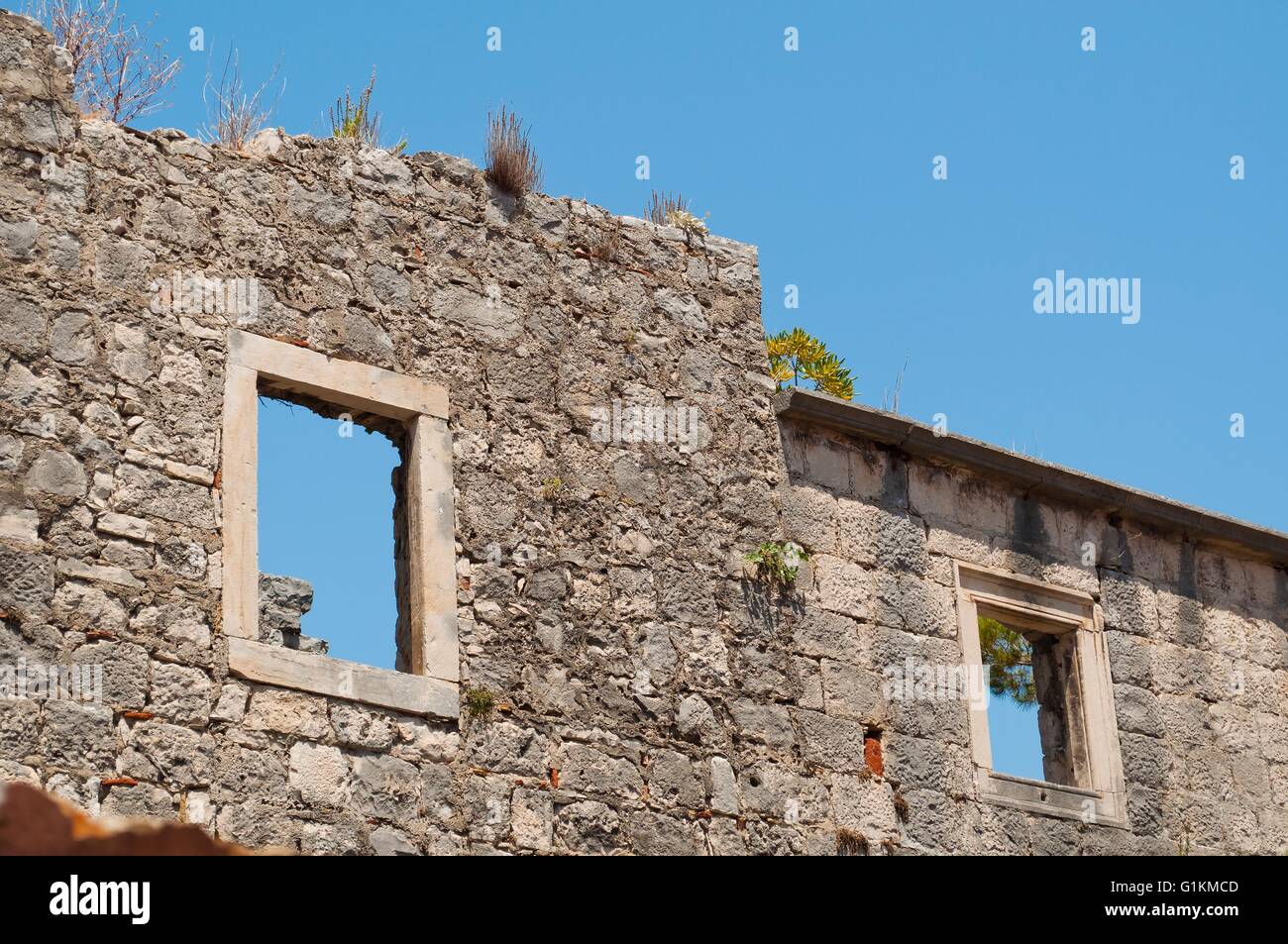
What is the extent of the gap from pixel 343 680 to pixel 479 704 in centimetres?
68

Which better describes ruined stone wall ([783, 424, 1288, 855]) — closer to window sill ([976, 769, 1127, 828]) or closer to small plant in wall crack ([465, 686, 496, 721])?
window sill ([976, 769, 1127, 828])

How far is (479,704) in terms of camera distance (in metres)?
8.54

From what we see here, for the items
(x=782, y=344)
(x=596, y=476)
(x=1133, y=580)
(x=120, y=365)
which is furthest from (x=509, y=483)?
(x=1133, y=580)

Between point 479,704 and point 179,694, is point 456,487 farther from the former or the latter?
point 179,694

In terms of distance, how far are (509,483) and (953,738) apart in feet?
8.88

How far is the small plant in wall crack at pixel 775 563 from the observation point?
9.79 meters

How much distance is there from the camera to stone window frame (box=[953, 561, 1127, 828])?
10234mm

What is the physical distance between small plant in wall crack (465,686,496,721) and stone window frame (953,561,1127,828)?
2.84 metres

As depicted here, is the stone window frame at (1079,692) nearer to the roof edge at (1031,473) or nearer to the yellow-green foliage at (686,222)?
the roof edge at (1031,473)

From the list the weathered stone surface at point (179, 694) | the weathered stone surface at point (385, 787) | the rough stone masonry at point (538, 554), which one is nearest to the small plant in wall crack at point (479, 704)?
the rough stone masonry at point (538, 554)

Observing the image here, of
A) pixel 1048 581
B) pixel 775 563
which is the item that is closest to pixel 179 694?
pixel 775 563

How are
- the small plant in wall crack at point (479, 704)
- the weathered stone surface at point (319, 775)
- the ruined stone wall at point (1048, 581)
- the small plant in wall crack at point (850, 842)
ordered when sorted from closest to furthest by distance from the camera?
the weathered stone surface at point (319, 775) < the small plant in wall crack at point (479, 704) < the small plant in wall crack at point (850, 842) < the ruined stone wall at point (1048, 581)

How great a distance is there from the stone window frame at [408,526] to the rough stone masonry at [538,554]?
0.07m
